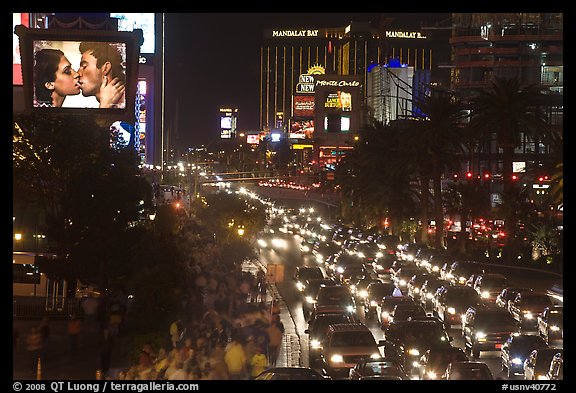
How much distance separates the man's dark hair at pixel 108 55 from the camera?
161 feet

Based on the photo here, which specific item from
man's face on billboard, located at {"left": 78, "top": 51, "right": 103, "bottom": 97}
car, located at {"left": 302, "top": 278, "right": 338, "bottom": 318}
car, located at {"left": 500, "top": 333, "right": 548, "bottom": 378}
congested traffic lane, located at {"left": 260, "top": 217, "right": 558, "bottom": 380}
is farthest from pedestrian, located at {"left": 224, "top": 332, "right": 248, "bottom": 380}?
man's face on billboard, located at {"left": 78, "top": 51, "right": 103, "bottom": 97}

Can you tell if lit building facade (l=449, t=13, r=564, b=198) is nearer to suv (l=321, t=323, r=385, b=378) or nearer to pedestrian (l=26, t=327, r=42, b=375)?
pedestrian (l=26, t=327, r=42, b=375)

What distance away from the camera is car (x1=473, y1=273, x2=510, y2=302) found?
42.7m

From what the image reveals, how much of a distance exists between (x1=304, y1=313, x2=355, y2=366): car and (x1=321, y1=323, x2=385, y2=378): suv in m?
1.25

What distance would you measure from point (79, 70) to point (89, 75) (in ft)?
2.95

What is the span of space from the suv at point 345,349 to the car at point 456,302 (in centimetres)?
914

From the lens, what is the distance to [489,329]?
3070 cm

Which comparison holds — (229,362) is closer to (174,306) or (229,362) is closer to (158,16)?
(174,306)

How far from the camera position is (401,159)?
270 ft

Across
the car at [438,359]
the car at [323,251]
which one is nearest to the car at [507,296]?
Result: the car at [438,359]

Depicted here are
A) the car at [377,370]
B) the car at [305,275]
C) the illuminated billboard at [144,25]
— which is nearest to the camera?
the car at [377,370]

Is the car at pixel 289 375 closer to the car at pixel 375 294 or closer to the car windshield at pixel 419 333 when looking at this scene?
the car windshield at pixel 419 333
